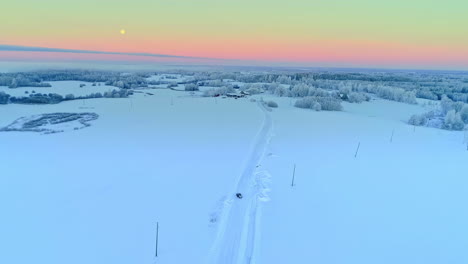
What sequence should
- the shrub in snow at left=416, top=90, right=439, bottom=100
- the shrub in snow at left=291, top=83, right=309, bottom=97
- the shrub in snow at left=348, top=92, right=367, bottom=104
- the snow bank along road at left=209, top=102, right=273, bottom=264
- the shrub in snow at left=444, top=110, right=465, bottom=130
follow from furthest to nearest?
the shrub in snow at left=416, top=90, right=439, bottom=100
the shrub in snow at left=291, top=83, right=309, bottom=97
the shrub in snow at left=348, top=92, right=367, bottom=104
the shrub in snow at left=444, top=110, right=465, bottom=130
the snow bank along road at left=209, top=102, right=273, bottom=264

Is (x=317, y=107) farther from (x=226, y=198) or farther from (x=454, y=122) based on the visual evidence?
(x=226, y=198)

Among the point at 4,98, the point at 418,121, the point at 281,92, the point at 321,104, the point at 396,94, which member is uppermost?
the point at 396,94

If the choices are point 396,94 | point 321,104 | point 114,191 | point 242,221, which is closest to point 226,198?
point 242,221

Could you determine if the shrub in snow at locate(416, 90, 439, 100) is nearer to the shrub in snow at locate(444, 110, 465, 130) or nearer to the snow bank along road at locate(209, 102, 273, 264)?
the shrub in snow at locate(444, 110, 465, 130)

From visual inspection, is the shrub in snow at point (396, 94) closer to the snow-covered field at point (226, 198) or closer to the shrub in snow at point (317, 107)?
the shrub in snow at point (317, 107)

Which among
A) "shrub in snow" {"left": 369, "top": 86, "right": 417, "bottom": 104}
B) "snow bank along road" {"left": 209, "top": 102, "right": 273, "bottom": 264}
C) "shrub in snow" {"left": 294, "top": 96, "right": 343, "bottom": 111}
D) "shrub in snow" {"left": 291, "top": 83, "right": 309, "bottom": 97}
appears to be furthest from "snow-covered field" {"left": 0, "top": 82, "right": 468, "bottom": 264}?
"shrub in snow" {"left": 369, "top": 86, "right": 417, "bottom": 104}

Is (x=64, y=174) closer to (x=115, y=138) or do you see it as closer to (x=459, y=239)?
(x=115, y=138)

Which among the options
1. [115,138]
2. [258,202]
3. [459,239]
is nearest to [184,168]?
[258,202]
